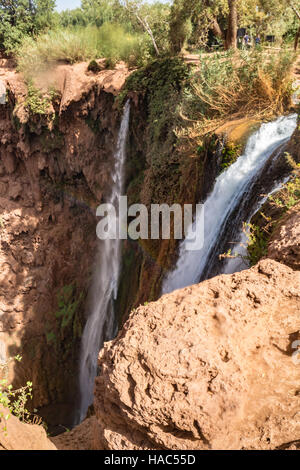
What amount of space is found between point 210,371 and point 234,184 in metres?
3.41

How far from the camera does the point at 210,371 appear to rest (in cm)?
211

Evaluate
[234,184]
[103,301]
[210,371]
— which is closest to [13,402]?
[210,371]

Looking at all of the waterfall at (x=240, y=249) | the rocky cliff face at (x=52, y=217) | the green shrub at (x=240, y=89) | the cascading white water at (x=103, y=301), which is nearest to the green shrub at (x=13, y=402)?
the waterfall at (x=240, y=249)

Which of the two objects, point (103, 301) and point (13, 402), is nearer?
point (13, 402)

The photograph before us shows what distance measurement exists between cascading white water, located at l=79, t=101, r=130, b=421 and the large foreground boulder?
20.6 ft

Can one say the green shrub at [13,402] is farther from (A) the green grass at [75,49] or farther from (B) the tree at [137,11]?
(A) the green grass at [75,49]

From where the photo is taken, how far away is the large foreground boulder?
6.84 ft

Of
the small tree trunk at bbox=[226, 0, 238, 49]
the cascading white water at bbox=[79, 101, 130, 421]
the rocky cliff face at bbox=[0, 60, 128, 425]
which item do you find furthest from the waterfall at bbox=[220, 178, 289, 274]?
the rocky cliff face at bbox=[0, 60, 128, 425]

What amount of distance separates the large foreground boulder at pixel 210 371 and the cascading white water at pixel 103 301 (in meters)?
6.27

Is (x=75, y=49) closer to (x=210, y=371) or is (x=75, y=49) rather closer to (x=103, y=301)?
(x=103, y=301)

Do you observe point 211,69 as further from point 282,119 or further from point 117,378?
point 117,378

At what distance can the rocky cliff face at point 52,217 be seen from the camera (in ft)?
35.4

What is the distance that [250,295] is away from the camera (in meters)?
2.47

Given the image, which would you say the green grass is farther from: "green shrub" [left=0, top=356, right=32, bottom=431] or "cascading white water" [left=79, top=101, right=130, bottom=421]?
"green shrub" [left=0, top=356, right=32, bottom=431]
